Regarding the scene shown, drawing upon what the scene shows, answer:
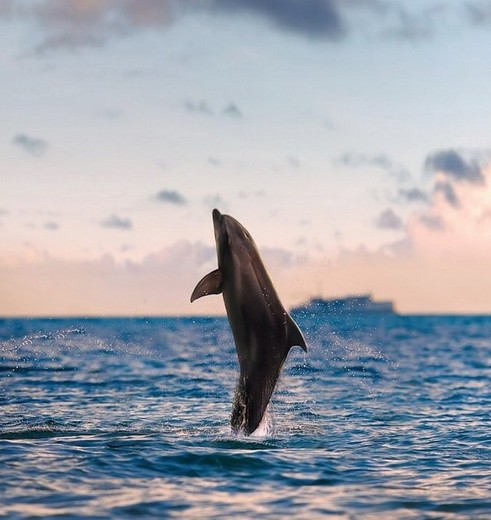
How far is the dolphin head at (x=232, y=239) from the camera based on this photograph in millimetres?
14898

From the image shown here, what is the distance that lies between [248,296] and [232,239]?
3.29 feet

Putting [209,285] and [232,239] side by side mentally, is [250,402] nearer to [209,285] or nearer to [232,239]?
[209,285]

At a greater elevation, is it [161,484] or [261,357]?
[261,357]

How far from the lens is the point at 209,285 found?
15.0m

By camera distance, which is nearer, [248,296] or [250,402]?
[248,296]

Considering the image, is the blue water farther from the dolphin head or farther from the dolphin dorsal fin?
the dolphin head

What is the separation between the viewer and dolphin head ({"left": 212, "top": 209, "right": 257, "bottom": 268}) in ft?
48.9

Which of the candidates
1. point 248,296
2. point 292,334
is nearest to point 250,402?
point 292,334

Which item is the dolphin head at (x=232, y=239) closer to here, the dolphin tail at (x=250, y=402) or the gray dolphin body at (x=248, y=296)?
the gray dolphin body at (x=248, y=296)

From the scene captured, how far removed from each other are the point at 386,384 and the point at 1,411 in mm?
16759

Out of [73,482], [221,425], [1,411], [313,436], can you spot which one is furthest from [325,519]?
[1,411]

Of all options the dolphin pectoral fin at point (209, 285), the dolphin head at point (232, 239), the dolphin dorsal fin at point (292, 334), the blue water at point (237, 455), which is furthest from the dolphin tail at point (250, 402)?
the dolphin head at point (232, 239)

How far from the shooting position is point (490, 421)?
21.5 meters

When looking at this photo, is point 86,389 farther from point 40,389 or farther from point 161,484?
point 161,484
